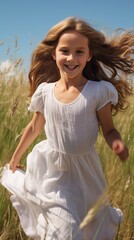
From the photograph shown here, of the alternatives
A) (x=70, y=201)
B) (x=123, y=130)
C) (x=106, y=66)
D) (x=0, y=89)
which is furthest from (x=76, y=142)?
(x=0, y=89)

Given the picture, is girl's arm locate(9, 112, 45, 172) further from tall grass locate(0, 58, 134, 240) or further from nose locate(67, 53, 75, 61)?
nose locate(67, 53, 75, 61)

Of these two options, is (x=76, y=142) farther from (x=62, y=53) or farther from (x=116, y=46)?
(x=116, y=46)

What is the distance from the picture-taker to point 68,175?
1.83 metres

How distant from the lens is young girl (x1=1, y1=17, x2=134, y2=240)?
1773mm

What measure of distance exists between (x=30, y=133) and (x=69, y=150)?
0.34 m

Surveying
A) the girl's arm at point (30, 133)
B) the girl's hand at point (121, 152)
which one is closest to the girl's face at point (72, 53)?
the girl's arm at point (30, 133)

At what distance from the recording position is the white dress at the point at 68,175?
5.77 feet

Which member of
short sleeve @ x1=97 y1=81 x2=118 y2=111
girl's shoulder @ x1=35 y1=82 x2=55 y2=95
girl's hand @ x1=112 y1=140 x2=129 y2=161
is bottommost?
girl's hand @ x1=112 y1=140 x2=129 y2=161

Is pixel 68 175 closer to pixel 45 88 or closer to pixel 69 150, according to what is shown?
pixel 69 150

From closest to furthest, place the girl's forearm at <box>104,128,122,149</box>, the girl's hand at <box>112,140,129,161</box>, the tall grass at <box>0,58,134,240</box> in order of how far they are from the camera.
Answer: the girl's hand at <box>112,140,129,161</box> → the girl's forearm at <box>104,128,122,149</box> → the tall grass at <box>0,58,134,240</box>

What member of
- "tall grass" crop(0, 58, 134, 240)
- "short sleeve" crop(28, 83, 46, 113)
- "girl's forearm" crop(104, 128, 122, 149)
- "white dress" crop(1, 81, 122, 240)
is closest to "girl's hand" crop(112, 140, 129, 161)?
"tall grass" crop(0, 58, 134, 240)

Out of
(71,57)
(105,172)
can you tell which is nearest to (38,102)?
(71,57)

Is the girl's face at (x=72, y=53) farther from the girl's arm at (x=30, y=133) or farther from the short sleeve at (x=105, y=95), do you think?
the girl's arm at (x=30, y=133)

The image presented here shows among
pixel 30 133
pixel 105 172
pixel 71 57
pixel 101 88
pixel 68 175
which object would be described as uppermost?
pixel 71 57
